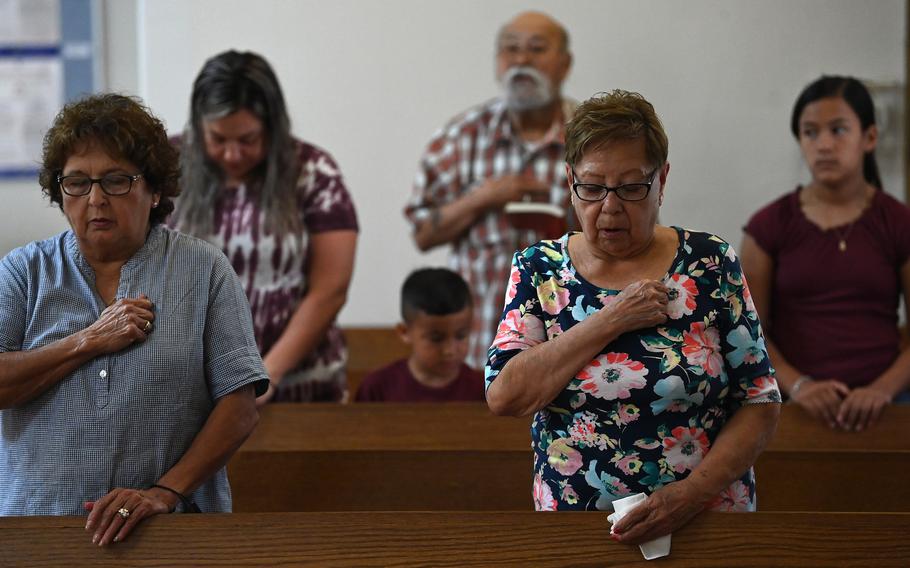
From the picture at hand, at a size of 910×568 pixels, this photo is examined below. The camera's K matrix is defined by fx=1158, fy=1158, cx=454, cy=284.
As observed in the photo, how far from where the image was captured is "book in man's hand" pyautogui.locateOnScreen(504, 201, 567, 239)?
3.29 meters

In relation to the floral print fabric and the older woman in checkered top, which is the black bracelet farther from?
the floral print fabric

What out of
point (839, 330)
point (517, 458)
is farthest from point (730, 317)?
point (839, 330)

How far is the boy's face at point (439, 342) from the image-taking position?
308 cm

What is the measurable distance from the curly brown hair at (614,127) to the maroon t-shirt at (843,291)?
1.20 metres

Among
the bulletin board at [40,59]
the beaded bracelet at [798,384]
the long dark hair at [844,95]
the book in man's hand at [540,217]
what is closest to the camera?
the beaded bracelet at [798,384]

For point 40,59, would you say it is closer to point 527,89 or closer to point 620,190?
point 527,89

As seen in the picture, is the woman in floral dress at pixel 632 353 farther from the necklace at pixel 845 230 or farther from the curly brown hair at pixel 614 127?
the necklace at pixel 845 230

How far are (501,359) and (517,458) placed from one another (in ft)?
2.44

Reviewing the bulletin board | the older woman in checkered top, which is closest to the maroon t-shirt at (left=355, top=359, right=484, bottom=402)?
the older woman in checkered top

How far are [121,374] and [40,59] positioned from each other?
3.29 meters

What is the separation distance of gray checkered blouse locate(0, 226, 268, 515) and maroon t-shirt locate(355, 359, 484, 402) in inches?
46.2

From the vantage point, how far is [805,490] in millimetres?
2416

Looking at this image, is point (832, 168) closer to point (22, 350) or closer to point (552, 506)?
point (552, 506)

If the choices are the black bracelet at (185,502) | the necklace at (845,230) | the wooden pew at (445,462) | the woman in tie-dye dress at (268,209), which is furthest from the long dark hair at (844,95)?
the black bracelet at (185,502)
